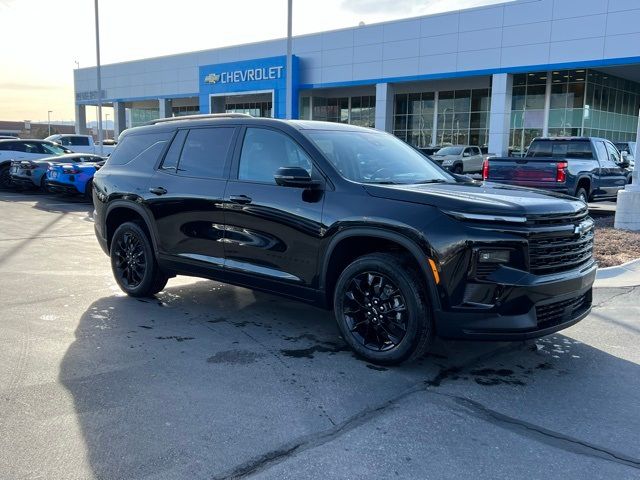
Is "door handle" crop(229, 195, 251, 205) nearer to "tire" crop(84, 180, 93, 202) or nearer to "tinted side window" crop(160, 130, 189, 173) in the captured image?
"tinted side window" crop(160, 130, 189, 173)

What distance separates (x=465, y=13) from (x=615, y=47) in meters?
8.23

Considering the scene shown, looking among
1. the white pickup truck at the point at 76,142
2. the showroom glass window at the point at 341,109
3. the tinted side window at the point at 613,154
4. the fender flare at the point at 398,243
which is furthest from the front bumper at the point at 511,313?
the showroom glass window at the point at 341,109

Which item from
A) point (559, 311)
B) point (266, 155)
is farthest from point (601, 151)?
point (266, 155)

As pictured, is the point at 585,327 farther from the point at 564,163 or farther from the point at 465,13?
the point at 465,13

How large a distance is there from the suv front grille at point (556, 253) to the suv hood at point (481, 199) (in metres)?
0.20

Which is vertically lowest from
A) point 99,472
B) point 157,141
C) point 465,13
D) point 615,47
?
point 99,472

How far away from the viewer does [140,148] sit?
6621 mm

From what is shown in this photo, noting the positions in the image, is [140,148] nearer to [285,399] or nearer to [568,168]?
[285,399]

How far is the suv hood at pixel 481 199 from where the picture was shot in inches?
160

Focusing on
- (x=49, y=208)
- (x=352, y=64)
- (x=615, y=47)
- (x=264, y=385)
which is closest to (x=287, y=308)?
(x=264, y=385)

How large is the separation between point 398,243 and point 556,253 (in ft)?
3.80

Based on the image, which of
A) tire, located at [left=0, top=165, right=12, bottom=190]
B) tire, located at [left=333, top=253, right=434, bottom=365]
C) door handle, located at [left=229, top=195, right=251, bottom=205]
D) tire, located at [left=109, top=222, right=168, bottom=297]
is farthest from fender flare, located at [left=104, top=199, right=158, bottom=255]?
tire, located at [left=0, top=165, right=12, bottom=190]

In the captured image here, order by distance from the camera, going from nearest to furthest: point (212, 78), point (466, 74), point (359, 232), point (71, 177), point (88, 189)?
1. point (359, 232)
2. point (71, 177)
3. point (88, 189)
4. point (466, 74)
5. point (212, 78)

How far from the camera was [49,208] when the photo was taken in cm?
1567
